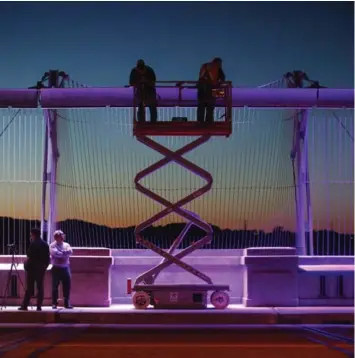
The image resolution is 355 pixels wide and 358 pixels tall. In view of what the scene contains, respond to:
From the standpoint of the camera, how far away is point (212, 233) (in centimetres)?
1648

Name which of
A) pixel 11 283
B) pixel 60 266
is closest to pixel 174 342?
pixel 60 266

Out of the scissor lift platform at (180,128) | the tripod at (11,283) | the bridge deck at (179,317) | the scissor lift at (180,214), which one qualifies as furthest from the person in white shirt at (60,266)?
the scissor lift platform at (180,128)

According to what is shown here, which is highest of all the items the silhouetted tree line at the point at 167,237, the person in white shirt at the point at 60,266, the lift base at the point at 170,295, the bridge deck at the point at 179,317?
the silhouetted tree line at the point at 167,237

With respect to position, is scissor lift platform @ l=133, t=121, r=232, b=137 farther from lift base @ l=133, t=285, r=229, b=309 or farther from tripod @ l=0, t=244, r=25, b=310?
tripod @ l=0, t=244, r=25, b=310

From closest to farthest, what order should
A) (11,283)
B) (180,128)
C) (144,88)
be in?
(180,128) < (144,88) < (11,283)

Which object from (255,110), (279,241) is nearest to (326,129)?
(255,110)

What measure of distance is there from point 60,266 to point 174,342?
4.91 m

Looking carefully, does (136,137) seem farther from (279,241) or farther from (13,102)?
(279,241)

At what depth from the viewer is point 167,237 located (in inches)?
680

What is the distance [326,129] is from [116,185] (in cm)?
494

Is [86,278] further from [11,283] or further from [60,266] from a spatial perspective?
[11,283]

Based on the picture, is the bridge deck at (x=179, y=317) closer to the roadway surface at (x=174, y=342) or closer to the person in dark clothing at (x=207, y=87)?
the roadway surface at (x=174, y=342)

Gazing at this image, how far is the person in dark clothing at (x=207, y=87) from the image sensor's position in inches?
611

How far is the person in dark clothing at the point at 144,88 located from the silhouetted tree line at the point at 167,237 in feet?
9.26
